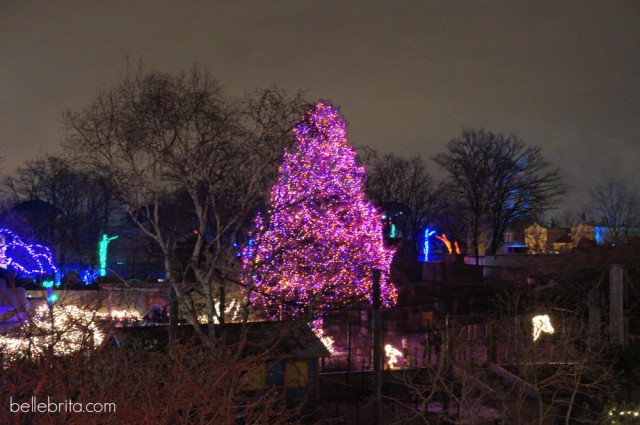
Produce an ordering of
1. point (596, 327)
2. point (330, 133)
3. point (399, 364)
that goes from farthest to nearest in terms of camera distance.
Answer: point (330, 133) < point (399, 364) < point (596, 327)

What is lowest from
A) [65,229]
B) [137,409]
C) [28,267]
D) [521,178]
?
[137,409]

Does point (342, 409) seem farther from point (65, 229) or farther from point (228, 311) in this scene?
point (65, 229)

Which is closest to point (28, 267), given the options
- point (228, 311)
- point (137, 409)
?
point (228, 311)

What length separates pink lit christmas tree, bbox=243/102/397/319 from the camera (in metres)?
18.7

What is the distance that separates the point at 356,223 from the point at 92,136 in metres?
9.51

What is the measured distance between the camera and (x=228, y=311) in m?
20.9

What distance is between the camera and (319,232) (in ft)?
65.4

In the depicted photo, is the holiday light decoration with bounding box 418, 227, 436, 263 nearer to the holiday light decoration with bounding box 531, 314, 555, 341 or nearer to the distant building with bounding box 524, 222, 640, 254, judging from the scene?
the distant building with bounding box 524, 222, 640, 254

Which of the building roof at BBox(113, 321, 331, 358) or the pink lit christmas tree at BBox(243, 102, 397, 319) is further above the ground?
the pink lit christmas tree at BBox(243, 102, 397, 319)

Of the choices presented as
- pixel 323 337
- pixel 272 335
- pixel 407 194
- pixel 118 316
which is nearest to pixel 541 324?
pixel 272 335

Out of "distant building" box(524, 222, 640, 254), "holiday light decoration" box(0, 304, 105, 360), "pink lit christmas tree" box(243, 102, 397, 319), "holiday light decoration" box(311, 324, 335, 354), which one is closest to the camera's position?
"holiday light decoration" box(0, 304, 105, 360)

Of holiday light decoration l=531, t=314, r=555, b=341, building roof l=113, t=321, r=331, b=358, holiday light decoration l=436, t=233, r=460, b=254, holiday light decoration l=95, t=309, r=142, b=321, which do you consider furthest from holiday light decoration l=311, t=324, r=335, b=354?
holiday light decoration l=436, t=233, r=460, b=254

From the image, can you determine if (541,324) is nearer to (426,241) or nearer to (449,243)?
(426,241)

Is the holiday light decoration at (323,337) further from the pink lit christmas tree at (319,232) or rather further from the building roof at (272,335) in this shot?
the building roof at (272,335)
